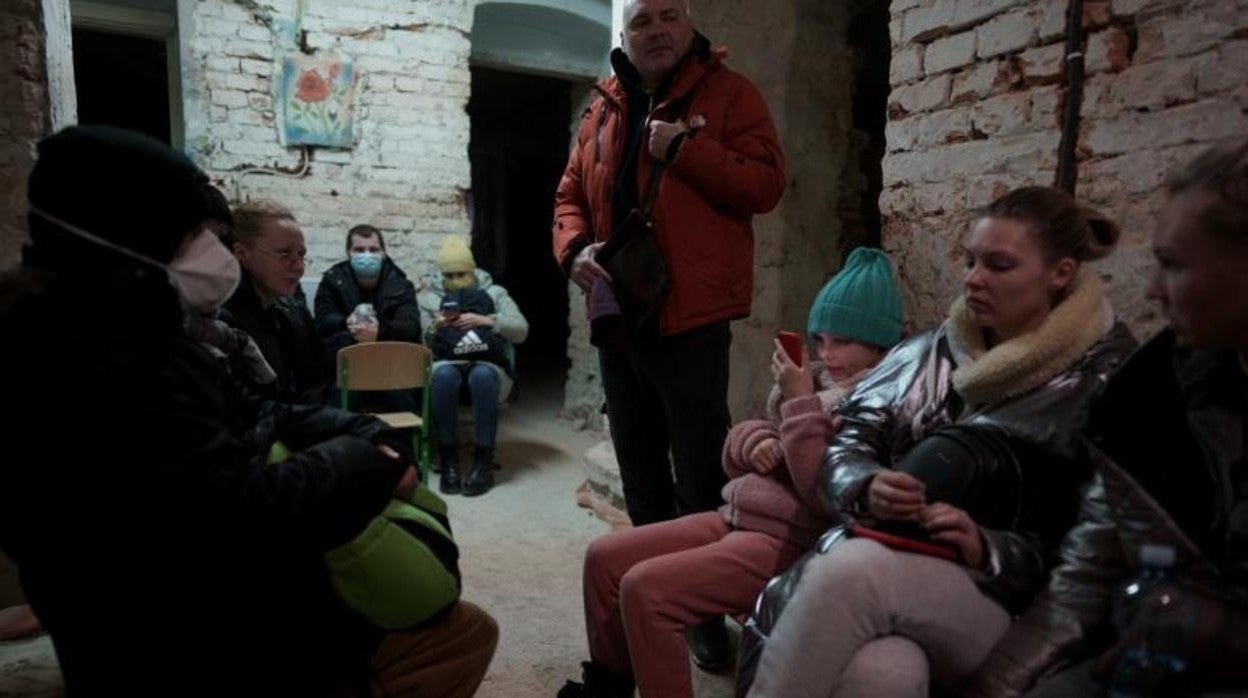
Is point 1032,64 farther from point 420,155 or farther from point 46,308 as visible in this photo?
point 420,155

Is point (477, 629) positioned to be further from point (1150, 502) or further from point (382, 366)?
point (382, 366)

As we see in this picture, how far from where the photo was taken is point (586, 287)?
93.8 inches

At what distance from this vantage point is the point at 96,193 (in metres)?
1.15

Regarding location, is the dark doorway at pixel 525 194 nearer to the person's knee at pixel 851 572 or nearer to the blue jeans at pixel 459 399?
the blue jeans at pixel 459 399

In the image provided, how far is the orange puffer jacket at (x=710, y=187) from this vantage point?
222 cm

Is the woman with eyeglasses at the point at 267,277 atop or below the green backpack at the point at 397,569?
atop

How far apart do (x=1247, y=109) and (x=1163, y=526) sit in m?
1.14

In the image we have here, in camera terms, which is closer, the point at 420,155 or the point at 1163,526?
the point at 1163,526

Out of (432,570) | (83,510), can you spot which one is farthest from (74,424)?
(432,570)

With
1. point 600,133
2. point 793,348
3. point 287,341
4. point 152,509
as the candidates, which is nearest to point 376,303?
point 287,341

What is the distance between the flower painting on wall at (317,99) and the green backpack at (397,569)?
13.4ft

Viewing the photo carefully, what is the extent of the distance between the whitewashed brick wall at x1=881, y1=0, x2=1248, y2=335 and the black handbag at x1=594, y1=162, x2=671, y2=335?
2.96 ft

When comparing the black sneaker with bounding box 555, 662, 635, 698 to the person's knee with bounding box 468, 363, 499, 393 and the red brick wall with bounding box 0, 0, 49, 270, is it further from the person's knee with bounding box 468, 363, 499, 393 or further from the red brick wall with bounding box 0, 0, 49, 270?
the person's knee with bounding box 468, 363, 499, 393

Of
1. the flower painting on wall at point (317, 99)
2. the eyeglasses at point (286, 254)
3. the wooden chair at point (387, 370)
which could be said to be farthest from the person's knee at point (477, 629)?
the flower painting on wall at point (317, 99)
